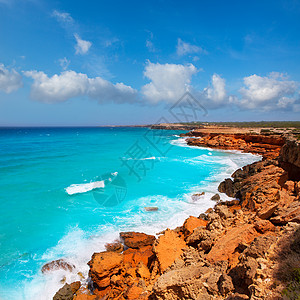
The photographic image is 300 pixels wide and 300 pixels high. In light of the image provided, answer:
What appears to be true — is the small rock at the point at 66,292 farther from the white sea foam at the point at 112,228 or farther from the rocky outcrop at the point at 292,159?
the rocky outcrop at the point at 292,159

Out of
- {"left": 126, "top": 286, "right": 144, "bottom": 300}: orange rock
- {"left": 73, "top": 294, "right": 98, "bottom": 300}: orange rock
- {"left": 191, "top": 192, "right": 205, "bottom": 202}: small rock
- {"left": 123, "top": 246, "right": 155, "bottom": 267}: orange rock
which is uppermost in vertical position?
{"left": 126, "top": 286, "right": 144, "bottom": 300}: orange rock

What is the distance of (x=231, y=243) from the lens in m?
6.25

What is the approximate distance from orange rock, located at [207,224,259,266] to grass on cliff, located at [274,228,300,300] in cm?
153

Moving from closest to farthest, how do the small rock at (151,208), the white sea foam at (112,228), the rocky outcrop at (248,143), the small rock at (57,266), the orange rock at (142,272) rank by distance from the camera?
1. the orange rock at (142,272)
2. the white sea foam at (112,228)
3. the small rock at (57,266)
4. the small rock at (151,208)
5. the rocky outcrop at (248,143)

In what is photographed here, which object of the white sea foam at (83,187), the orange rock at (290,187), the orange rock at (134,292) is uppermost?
the orange rock at (290,187)

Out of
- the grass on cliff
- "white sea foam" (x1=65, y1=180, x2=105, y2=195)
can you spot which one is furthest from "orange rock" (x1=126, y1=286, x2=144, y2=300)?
"white sea foam" (x1=65, y1=180, x2=105, y2=195)

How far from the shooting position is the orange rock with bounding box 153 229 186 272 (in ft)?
21.7

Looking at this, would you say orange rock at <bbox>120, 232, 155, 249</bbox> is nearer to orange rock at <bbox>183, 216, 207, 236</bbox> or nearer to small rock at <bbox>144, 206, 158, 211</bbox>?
orange rock at <bbox>183, 216, 207, 236</bbox>

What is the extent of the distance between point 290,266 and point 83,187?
17898 millimetres

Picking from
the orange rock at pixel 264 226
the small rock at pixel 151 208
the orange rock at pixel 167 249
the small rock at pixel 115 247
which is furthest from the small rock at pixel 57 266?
the orange rock at pixel 264 226

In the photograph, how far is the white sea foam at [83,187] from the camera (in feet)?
57.7

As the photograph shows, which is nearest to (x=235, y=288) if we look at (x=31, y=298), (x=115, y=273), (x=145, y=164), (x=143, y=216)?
(x=115, y=273)

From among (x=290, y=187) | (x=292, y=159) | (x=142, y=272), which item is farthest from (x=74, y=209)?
(x=292, y=159)

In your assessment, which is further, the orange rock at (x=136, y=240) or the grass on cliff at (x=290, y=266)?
the orange rock at (x=136, y=240)
